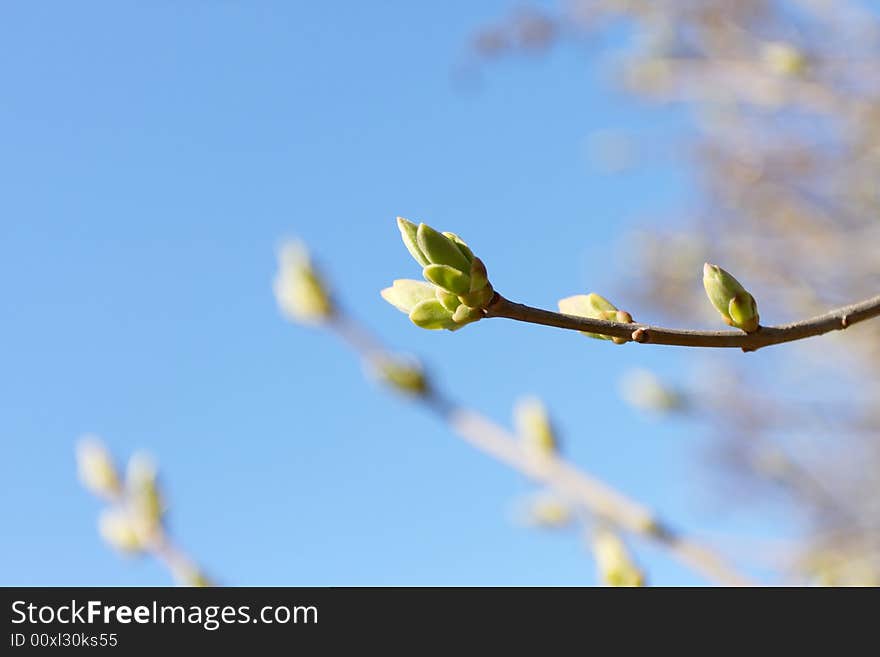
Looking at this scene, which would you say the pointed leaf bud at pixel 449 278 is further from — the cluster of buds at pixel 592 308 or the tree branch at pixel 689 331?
the cluster of buds at pixel 592 308

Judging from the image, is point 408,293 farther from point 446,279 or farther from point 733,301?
point 733,301

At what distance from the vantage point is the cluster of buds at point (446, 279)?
29.1 inches

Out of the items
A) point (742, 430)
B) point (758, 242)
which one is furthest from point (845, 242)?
point (742, 430)

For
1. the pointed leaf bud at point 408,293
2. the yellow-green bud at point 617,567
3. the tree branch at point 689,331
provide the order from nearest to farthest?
the tree branch at point 689,331 → the pointed leaf bud at point 408,293 → the yellow-green bud at point 617,567

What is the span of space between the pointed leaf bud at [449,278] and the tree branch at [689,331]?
0.03 m

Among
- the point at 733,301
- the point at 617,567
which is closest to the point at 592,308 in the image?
the point at 733,301

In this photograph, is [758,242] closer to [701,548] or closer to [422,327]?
[701,548]

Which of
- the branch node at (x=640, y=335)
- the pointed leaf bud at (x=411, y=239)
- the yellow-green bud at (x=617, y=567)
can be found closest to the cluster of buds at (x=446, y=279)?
the pointed leaf bud at (x=411, y=239)

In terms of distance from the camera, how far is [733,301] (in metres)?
0.75

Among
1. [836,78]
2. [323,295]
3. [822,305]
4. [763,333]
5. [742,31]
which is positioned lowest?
[763,333]

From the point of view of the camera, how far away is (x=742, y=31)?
2.95 meters

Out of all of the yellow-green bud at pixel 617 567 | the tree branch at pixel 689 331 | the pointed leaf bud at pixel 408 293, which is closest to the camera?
the tree branch at pixel 689 331

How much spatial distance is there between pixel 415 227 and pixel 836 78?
223 cm
